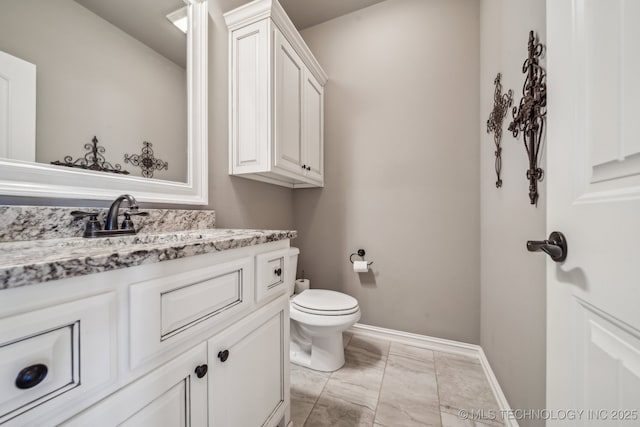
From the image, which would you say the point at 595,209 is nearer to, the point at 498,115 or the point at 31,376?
the point at 31,376

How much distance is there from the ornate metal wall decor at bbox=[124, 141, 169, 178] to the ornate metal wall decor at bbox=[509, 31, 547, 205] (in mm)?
1591

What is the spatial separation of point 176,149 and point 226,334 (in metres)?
0.96

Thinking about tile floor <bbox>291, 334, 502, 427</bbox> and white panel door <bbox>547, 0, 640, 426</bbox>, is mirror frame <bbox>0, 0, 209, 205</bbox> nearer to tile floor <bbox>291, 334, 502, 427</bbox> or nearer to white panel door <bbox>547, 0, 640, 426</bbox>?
tile floor <bbox>291, 334, 502, 427</bbox>

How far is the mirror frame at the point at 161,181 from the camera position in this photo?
0.71 metres

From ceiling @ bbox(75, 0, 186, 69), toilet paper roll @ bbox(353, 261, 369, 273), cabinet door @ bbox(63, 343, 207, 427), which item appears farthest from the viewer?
toilet paper roll @ bbox(353, 261, 369, 273)

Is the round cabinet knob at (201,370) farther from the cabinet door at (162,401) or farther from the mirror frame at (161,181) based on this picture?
the mirror frame at (161,181)

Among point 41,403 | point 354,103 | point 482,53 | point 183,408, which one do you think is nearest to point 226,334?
point 183,408

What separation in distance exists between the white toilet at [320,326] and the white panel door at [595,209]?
964 mm

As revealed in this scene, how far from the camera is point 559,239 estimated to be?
0.50 meters

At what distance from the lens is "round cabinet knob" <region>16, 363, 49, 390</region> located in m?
0.32

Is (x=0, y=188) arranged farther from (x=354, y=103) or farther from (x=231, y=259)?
(x=354, y=103)

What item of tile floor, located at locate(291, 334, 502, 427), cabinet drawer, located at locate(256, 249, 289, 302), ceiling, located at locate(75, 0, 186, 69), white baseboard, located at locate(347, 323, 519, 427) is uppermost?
ceiling, located at locate(75, 0, 186, 69)

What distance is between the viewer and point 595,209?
16.1 inches

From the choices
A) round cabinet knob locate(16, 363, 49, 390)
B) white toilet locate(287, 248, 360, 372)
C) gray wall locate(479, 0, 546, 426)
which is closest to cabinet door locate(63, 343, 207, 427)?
round cabinet knob locate(16, 363, 49, 390)
